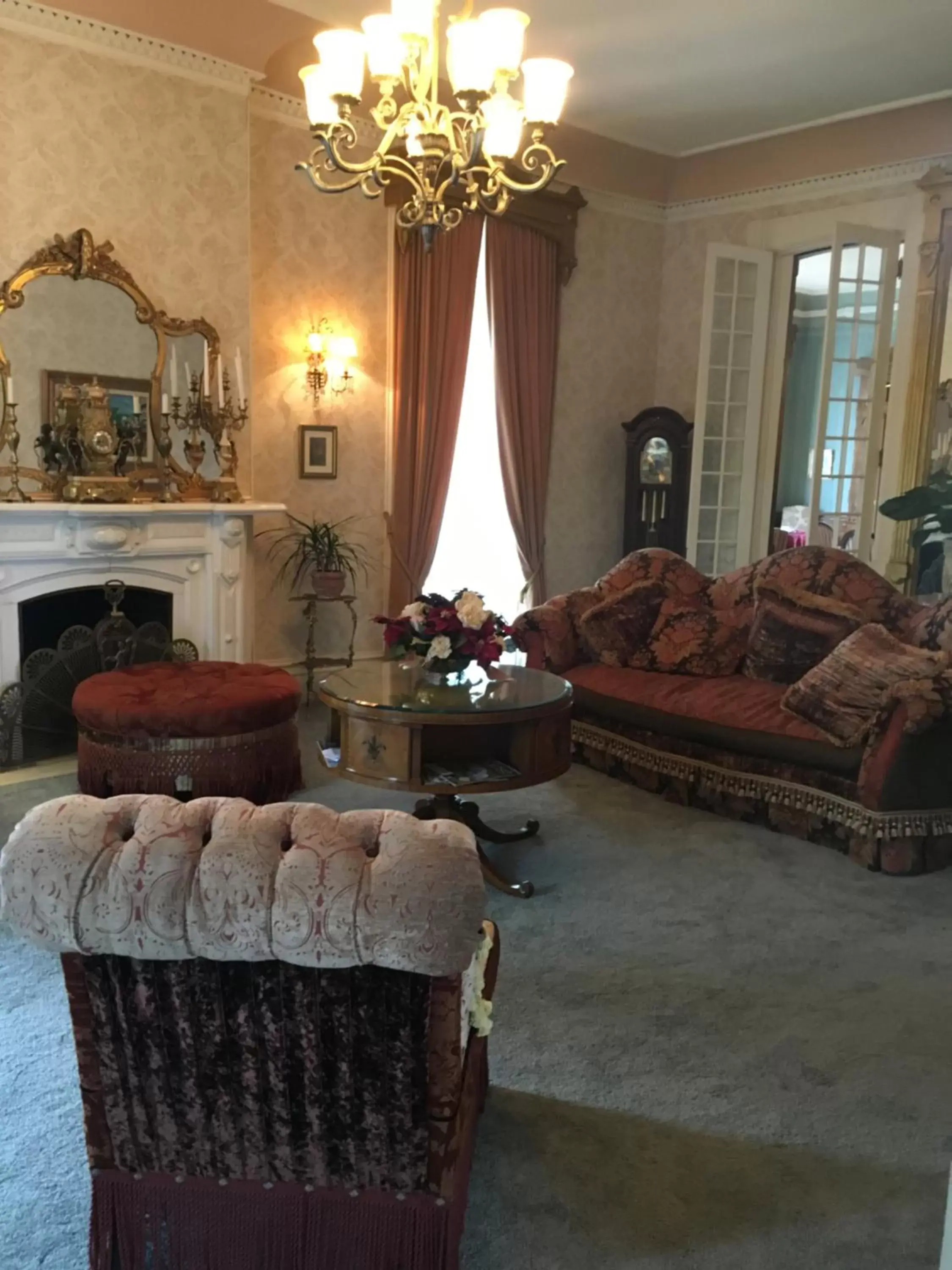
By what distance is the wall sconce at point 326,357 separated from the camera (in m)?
5.29

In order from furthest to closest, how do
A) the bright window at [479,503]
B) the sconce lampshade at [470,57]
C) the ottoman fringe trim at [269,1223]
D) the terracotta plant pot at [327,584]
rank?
1. the bright window at [479,503]
2. the terracotta plant pot at [327,584]
3. the sconce lampshade at [470,57]
4. the ottoman fringe trim at [269,1223]

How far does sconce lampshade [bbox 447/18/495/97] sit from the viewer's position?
2918 mm

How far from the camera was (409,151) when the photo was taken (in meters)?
3.34

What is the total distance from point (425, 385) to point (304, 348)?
2.49 feet

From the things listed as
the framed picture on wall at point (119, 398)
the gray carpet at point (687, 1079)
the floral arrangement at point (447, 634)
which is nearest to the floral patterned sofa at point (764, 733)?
the gray carpet at point (687, 1079)

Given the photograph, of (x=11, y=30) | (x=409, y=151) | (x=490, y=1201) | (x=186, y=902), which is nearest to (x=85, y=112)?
(x=11, y=30)

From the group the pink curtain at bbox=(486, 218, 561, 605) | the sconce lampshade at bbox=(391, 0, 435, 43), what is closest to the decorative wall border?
the pink curtain at bbox=(486, 218, 561, 605)

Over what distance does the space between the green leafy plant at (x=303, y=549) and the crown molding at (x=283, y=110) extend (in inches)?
78.2

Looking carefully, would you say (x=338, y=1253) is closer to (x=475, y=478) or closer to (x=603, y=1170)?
(x=603, y=1170)

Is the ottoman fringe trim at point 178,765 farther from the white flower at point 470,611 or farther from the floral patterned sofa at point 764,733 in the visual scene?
the floral patterned sofa at point 764,733

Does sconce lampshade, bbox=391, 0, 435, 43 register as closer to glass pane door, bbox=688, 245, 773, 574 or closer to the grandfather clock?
glass pane door, bbox=688, 245, 773, 574

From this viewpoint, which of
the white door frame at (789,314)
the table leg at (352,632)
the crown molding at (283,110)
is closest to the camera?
the crown molding at (283,110)

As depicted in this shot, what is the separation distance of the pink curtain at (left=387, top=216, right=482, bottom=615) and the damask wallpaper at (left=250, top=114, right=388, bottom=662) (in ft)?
0.33

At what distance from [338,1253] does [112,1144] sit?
38cm
